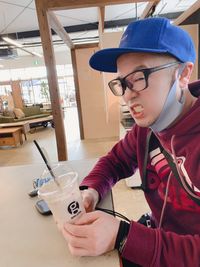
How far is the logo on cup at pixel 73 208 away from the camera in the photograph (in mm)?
654

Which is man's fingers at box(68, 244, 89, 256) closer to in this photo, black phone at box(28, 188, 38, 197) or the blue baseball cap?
black phone at box(28, 188, 38, 197)

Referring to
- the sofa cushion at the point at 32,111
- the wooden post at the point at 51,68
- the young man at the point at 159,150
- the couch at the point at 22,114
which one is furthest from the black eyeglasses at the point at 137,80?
the sofa cushion at the point at 32,111

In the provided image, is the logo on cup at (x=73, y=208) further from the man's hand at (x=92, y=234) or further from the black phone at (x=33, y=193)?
the black phone at (x=33, y=193)

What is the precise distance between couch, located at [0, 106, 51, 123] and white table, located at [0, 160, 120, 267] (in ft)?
23.3

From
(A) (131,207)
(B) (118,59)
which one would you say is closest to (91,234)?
(B) (118,59)

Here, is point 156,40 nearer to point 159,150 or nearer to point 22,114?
point 159,150

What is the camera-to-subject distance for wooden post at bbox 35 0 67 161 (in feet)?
7.73

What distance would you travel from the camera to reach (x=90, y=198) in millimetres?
907

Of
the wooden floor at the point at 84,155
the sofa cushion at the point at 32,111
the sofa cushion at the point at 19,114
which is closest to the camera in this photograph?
the wooden floor at the point at 84,155

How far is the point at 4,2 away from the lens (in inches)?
174

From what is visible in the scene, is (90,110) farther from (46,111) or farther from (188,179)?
(188,179)

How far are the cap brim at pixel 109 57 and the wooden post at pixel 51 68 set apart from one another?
5.30 feet

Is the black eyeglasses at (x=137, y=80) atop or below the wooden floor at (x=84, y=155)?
atop

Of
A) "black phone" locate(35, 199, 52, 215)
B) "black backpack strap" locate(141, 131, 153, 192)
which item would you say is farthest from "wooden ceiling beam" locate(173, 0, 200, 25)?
"black phone" locate(35, 199, 52, 215)
